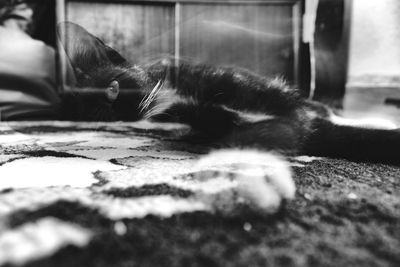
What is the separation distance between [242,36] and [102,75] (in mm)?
1760

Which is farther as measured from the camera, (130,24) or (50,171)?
(130,24)

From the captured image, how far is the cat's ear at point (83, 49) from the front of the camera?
3.04 ft

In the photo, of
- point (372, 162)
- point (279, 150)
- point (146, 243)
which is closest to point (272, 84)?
point (279, 150)

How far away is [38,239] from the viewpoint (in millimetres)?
352

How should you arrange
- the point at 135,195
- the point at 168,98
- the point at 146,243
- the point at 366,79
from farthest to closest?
the point at 366,79
the point at 168,98
the point at 135,195
the point at 146,243

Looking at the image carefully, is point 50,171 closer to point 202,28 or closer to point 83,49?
point 83,49

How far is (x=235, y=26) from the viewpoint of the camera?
2.54 m

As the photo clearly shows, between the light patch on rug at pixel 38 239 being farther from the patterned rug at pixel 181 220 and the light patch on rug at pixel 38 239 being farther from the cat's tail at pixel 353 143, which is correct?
the cat's tail at pixel 353 143

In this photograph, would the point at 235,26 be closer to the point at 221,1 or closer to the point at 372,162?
the point at 221,1

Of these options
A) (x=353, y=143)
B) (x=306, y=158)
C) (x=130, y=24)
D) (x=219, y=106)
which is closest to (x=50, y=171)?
(x=219, y=106)

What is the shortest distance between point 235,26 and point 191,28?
366 millimetres

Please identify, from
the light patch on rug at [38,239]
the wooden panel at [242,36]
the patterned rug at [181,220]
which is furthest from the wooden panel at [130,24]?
the light patch on rug at [38,239]

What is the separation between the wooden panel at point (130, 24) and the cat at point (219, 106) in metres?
1.45

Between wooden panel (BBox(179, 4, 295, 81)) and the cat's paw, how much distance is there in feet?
5.43
